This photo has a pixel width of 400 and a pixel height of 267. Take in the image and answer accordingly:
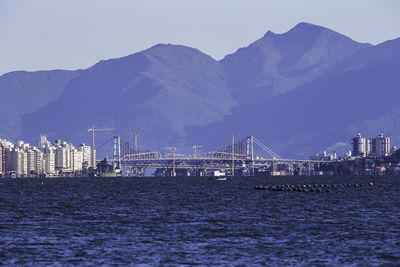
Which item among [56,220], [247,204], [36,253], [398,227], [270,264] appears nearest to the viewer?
[270,264]

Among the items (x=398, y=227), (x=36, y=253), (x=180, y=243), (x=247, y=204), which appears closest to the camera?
(x=36, y=253)

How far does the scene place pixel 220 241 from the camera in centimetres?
6756

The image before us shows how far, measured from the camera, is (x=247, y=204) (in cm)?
11981

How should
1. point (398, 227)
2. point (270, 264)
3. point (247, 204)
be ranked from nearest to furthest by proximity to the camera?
point (270, 264)
point (398, 227)
point (247, 204)

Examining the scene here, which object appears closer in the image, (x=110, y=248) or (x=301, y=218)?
(x=110, y=248)

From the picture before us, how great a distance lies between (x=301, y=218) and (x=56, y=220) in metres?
25.2

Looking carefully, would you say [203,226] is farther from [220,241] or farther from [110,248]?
[110,248]

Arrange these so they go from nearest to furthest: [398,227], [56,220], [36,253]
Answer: [36,253], [398,227], [56,220]

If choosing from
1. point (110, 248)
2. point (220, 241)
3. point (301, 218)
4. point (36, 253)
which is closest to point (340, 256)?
point (220, 241)

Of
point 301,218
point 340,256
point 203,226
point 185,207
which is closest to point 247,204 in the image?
point 185,207

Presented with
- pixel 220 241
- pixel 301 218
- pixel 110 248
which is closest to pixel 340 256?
pixel 220 241

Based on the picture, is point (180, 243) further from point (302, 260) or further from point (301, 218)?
point (301, 218)

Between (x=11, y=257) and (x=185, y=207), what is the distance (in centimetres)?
5355

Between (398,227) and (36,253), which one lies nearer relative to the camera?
(36,253)
